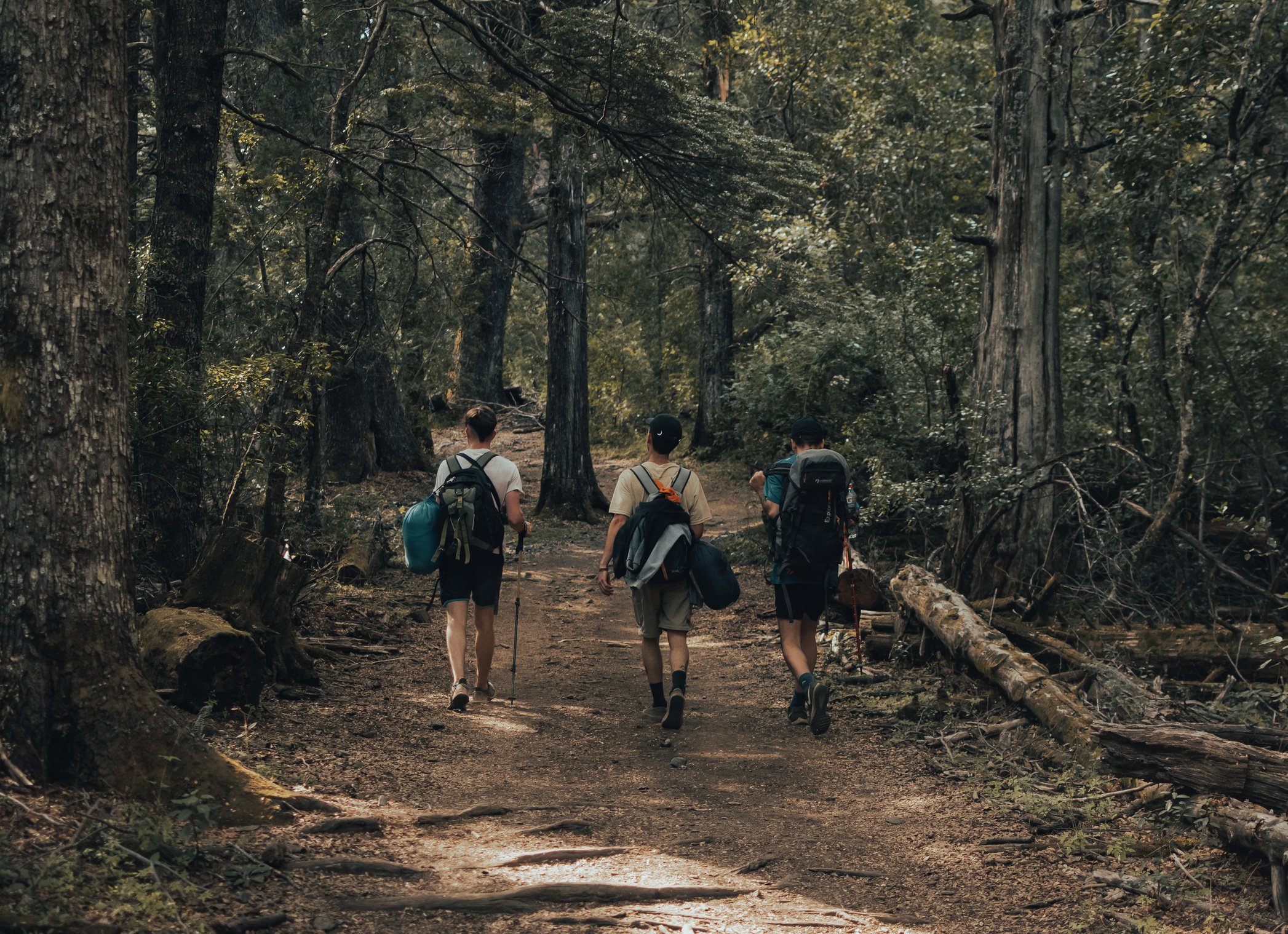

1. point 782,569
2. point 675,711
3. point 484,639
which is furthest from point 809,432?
point 484,639

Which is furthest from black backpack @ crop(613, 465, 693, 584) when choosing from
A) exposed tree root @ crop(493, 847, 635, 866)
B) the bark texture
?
the bark texture

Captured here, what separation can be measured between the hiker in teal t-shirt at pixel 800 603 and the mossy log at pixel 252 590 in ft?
11.7

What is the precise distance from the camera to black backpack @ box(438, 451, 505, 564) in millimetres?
7109

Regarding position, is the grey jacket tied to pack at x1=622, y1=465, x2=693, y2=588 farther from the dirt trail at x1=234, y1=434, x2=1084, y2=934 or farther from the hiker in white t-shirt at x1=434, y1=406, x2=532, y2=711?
the dirt trail at x1=234, y1=434, x2=1084, y2=934

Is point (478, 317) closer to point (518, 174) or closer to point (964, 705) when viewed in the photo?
point (518, 174)

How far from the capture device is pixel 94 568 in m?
4.48

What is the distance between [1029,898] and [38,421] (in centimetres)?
478

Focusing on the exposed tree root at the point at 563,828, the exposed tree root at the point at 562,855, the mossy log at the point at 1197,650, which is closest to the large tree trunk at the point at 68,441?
the exposed tree root at the point at 562,855

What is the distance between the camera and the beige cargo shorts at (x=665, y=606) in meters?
7.16

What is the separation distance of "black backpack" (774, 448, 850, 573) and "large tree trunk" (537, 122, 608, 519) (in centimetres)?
1123

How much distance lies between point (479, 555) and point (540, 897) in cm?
344

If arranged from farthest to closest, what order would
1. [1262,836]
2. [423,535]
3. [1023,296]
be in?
[1023,296] → [423,535] → [1262,836]

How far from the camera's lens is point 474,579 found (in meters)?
7.39

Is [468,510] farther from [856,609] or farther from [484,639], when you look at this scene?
[856,609]
